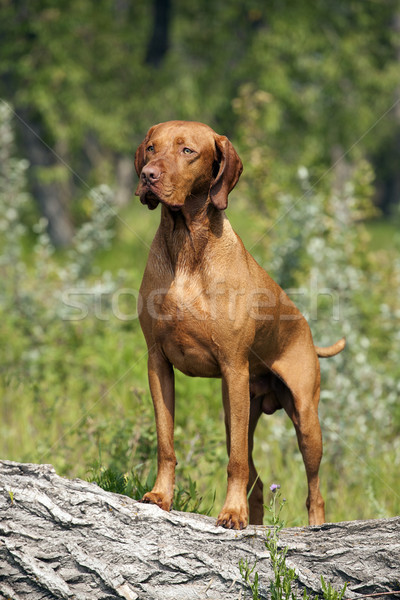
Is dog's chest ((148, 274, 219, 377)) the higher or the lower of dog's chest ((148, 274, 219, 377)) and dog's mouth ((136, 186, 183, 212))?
the lower

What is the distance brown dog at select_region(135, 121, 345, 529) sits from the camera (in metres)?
2.98

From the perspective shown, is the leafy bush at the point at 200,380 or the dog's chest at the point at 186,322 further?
the leafy bush at the point at 200,380

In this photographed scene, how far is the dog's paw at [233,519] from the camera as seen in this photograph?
9.45 feet

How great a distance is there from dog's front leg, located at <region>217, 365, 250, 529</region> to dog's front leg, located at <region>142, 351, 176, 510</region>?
0.27 m

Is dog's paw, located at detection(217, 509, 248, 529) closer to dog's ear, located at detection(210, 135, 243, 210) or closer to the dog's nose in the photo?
dog's ear, located at detection(210, 135, 243, 210)

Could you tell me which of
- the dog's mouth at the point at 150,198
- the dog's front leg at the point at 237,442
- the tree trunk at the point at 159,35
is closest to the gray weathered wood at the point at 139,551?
the dog's front leg at the point at 237,442

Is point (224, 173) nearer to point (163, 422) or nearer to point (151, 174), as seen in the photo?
point (151, 174)

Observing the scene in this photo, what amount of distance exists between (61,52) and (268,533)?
1068 cm

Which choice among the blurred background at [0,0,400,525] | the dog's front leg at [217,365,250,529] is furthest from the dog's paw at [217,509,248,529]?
the blurred background at [0,0,400,525]

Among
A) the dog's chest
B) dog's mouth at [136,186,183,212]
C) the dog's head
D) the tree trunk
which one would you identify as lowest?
the dog's chest

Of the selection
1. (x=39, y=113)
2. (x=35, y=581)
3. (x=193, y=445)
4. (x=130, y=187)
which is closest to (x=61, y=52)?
(x=39, y=113)

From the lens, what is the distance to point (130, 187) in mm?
26109

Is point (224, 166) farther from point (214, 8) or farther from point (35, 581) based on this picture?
point (214, 8)

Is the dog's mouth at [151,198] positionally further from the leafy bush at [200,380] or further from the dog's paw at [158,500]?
the leafy bush at [200,380]
